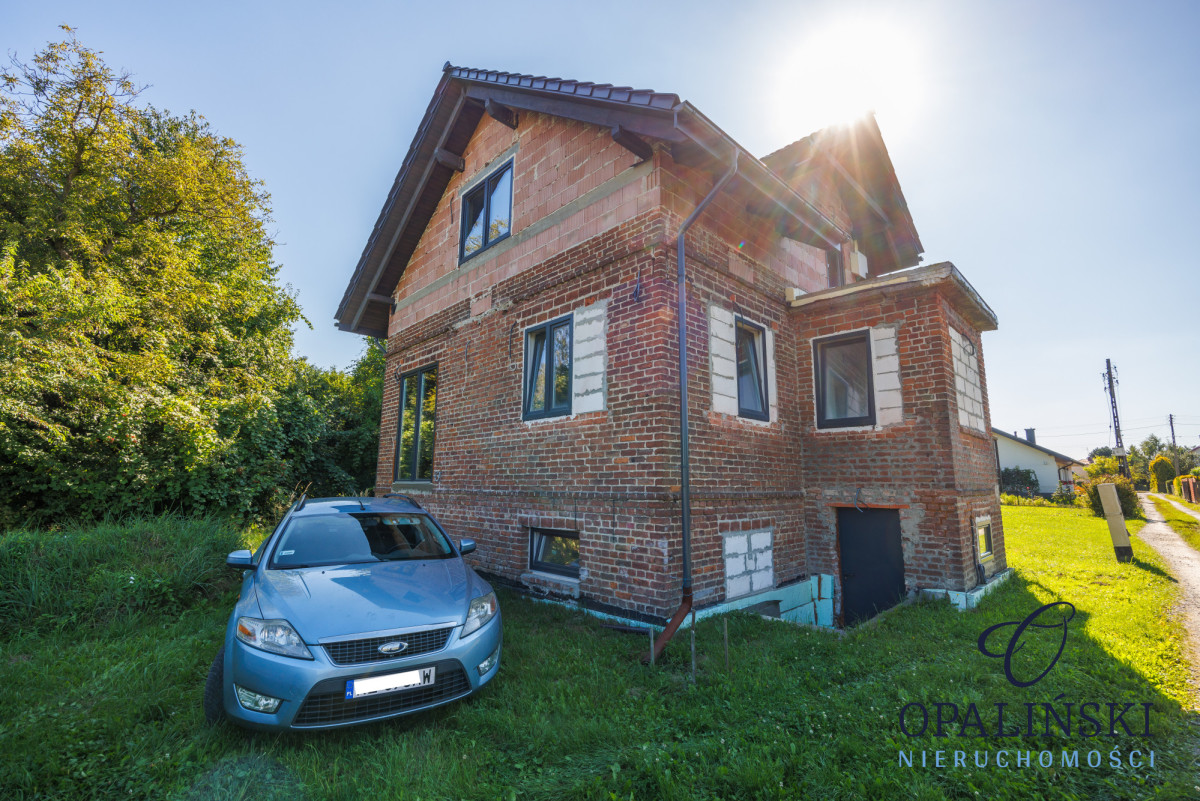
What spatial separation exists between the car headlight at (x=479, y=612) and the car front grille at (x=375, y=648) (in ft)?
0.85

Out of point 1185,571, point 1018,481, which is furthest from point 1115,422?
point 1185,571

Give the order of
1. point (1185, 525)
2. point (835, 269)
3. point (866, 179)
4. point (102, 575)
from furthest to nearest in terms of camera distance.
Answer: point (1185, 525) → point (866, 179) → point (835, 269) → point (102, 575)

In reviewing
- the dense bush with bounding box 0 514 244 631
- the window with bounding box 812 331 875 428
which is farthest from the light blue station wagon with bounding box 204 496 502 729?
the window with bounding box 812 331 875 428

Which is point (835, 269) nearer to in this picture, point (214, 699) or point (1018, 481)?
point (214, 699)

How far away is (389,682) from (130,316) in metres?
12.0

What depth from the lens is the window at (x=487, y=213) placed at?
349 inches

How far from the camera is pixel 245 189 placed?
1675 centimetres

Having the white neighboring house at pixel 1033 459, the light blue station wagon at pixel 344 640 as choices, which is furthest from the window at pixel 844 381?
the white neighboring house at pixel 1033 459

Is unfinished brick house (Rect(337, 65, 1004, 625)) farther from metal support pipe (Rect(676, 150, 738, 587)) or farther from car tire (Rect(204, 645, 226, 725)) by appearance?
car tire (Rect(204, 645, 226, 725))

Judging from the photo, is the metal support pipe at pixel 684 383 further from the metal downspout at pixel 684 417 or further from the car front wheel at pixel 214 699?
the car front wheel at pixel 214 699

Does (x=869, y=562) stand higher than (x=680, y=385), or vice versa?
(x=680, y=385)

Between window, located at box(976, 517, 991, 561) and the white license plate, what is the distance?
7708 millimetres

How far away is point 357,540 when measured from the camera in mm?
4816

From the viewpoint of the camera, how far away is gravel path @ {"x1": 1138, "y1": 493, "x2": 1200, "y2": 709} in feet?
16.2
